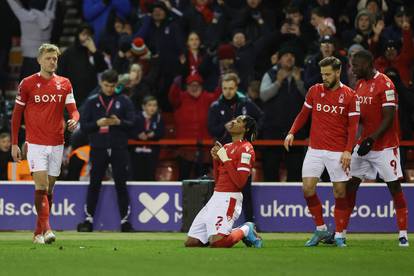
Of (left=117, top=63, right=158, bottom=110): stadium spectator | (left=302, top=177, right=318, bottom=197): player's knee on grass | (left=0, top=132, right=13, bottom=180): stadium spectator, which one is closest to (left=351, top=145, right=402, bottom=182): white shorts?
(left=302, top=177, right=318, bottom=197): player's knee on grass

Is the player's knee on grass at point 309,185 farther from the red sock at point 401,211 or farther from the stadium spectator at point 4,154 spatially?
the stadium spectator at point 4,154

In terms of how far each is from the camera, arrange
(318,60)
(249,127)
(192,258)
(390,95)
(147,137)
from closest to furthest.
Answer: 1. (192,258)
2. (249,127)
3. (390,95)
4. (318,60)
5. (147,137)

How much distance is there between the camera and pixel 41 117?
541 inches

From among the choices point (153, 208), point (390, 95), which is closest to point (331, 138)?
point (390, 95)

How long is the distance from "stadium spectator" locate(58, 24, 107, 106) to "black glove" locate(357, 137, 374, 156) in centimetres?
765

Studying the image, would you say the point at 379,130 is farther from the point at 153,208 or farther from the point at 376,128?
the point at 153,208

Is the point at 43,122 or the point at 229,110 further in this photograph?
the point at 229,110

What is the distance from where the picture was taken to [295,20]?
19672 millimetres

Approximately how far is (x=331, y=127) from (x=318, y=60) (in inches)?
163

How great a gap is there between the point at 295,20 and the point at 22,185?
217 inches

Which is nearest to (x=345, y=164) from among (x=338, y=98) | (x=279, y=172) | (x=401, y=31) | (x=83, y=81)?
(x=338, y=98)

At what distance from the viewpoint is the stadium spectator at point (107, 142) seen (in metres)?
17.0

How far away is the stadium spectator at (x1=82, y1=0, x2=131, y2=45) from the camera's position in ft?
69.9

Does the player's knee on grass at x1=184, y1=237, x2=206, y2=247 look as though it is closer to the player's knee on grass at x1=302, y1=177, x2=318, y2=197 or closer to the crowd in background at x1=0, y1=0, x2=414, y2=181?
the player's knee on grass at x1=302, y1=177, x2=318, y2=197
